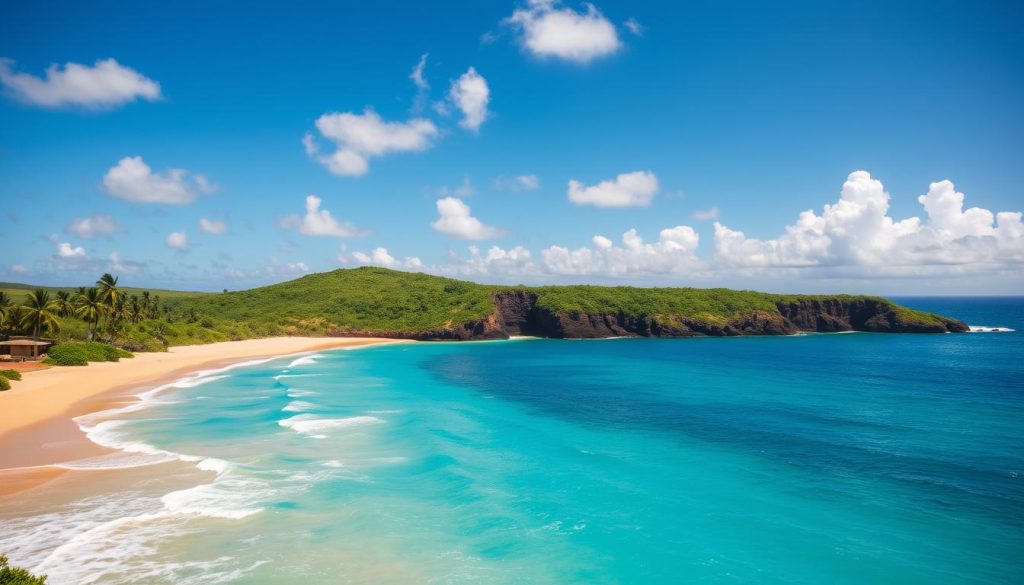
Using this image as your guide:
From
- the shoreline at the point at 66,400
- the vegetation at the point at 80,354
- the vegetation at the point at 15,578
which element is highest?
the vegetation at the point at 80,354

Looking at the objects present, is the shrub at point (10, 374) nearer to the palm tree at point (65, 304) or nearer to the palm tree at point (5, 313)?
the palm tree at point (5, 313)

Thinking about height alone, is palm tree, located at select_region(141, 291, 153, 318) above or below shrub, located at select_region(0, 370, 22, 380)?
above

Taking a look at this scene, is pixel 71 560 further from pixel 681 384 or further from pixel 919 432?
pixel 681 384

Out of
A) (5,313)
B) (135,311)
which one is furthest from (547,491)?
(135,311)

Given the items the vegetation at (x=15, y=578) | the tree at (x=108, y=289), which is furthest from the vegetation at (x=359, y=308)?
the vegetation at (x=15, y=578)

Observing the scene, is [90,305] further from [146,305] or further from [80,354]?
[146,305]

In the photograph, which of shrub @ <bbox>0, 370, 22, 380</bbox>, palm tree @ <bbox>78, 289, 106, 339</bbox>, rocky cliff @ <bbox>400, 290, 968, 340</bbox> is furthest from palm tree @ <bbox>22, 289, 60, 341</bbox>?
rocky cliff @ <bbox>400, 290, 968, 340</bbox>

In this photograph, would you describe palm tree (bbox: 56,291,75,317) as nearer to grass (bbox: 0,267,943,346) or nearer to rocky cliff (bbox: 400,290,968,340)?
grass (bbox: 0,267,943,346)
